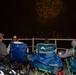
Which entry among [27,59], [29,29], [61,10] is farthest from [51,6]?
[27,59]

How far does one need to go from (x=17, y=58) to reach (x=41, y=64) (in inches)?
30.4

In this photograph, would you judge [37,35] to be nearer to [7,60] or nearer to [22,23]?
[22,23]

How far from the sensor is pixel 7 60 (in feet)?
25.8

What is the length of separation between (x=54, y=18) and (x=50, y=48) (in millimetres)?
5764

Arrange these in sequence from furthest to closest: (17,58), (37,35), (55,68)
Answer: (37,35) < (17,58) < (55,68)

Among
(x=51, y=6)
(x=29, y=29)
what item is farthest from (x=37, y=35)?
(x=51, y=6)

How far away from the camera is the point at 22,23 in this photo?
13.3m

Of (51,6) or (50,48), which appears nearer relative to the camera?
(50,48)

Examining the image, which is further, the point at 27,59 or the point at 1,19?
the point at 1,19

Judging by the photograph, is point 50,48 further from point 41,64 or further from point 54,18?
point 54,18

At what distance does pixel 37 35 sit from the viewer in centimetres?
1296

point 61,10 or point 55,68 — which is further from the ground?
point 61,10

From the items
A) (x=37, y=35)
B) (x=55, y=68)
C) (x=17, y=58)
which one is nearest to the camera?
(x=55, y=68)

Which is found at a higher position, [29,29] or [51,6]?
[51,6]
